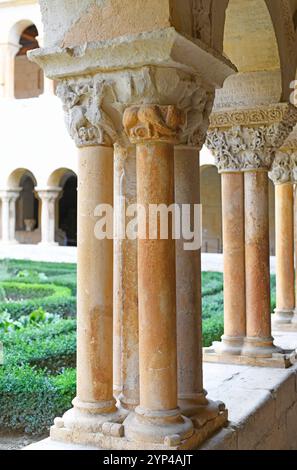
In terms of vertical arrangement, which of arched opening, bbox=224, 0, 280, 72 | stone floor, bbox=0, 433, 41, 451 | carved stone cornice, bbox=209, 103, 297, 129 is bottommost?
stone floor, bbox=0, 433, 41, 451

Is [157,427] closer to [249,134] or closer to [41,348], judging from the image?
[249,134]

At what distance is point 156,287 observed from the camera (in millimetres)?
3342

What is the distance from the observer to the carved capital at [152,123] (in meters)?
3.29

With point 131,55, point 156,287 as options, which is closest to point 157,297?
point 156,287

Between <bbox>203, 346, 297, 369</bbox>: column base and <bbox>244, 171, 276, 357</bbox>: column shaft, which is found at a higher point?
<bbox>244, 171, 276, 357</bbox>: column shaft

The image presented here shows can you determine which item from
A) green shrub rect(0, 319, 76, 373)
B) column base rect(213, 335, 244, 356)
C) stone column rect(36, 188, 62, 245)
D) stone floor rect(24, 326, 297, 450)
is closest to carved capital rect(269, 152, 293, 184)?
column base rect(213, 335, 244, 356)

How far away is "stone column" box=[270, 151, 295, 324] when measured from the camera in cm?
760

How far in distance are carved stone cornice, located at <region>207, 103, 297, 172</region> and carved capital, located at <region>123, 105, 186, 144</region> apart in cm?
221

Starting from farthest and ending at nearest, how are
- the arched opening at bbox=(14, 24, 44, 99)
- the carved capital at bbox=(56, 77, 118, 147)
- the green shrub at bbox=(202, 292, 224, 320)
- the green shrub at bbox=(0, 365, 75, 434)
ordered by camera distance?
1. the arched opening at bbox=(14, 24, 44, 99)
2. the green shrub at bbox=(202, 292, 224, 320)
3. the green shrub at bbox=(0, 365, 75, 434)
4. the carved capital at bbox=(56, 77, 118, 147)

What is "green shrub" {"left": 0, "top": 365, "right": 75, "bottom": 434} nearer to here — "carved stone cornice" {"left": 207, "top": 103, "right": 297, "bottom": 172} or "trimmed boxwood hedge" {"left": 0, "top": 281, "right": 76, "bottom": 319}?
"carved stone cornice" {"left": 207, "top": 103, "right": 297, "bottom": 172}

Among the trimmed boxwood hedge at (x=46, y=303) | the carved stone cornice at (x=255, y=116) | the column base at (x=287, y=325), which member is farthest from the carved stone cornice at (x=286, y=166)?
the trimmed boxwood hedge at (x=46, y=303)

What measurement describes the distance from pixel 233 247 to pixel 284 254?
7.23 feet

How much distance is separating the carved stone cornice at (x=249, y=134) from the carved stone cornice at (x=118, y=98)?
1.87 meters
